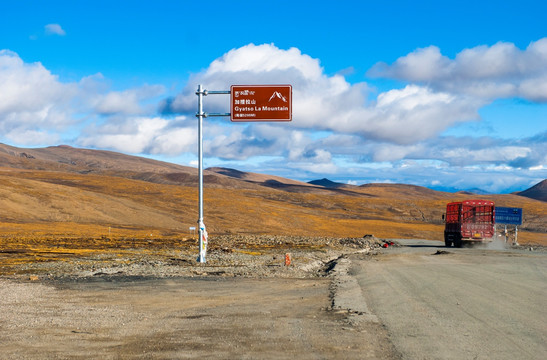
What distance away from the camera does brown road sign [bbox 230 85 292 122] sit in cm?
2350

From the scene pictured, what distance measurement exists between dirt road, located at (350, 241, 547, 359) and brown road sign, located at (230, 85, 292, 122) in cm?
746

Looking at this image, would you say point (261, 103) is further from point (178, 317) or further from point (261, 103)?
point (178, 317)

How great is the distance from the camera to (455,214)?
154ft

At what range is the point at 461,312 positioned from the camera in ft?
40.0

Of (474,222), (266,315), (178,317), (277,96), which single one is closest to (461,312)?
(266,315)

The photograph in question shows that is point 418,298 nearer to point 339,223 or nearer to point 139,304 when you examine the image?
point 139,304

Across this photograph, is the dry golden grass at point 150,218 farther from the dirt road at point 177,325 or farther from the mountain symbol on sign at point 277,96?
the dirt road at point 177,325

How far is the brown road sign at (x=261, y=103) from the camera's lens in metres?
23.5

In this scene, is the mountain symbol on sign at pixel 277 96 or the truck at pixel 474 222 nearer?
the mountain symbol on sign at pixel 277 96

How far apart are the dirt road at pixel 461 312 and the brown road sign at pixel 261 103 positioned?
24.5 ft

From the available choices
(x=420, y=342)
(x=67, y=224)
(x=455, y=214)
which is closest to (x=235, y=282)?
(x=420, y=342)

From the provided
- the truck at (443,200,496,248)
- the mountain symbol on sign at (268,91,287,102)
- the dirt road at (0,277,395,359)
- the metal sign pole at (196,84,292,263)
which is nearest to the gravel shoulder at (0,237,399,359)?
the dirt road at (0,277,395,359)

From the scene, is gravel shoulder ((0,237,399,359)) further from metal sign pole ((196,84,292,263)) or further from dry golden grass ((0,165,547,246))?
dry golden grass ((0,165,547,246))

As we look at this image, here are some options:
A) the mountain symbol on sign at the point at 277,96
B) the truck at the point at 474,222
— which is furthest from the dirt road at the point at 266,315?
the truck at the point at 474,222
